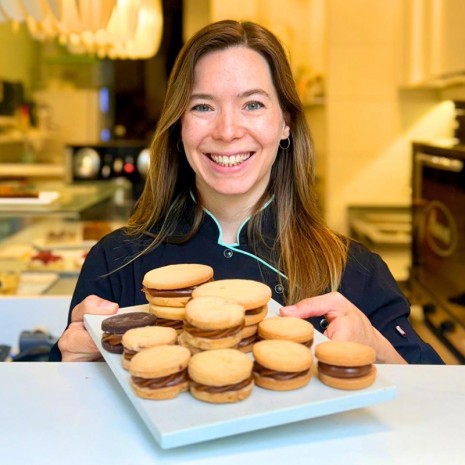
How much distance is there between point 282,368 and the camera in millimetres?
737

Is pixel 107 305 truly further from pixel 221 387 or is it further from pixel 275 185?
pixel 275 185

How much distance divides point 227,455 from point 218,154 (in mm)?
748

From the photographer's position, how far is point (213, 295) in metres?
0.85

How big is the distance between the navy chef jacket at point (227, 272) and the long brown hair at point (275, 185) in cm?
2

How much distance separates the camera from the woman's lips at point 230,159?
1.35 meters

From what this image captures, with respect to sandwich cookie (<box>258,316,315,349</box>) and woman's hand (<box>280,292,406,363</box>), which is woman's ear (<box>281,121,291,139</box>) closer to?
woman's hand (<box>280,292,406,363</box>)

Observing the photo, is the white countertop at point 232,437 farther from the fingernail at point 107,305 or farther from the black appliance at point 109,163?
the black appliance at point 109,163

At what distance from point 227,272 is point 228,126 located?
0.28 m

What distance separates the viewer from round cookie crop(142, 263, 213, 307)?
90cm

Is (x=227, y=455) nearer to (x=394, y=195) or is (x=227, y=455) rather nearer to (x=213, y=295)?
(x=213, y=295)

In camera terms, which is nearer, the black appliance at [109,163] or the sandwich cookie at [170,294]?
the sandwich cookie at [170,294]

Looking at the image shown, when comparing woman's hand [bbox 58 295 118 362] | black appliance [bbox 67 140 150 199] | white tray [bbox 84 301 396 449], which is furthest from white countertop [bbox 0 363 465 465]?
black appliance [bbox 67 140 150 199]

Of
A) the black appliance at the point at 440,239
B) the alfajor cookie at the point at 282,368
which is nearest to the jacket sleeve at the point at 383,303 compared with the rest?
the alfajor cookie at the point at 282,368

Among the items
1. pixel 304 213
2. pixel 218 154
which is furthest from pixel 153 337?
pixel 304 213
